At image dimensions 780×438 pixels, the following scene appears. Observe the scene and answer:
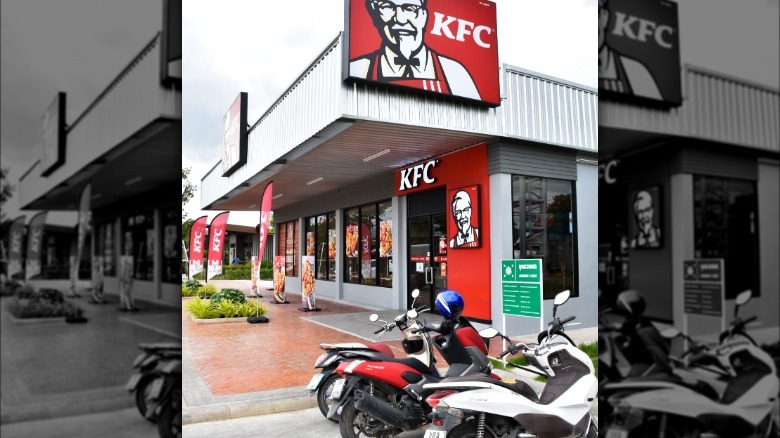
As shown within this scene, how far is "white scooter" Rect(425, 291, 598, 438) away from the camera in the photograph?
152 inches

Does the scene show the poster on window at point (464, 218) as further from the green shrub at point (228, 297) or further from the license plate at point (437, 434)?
the license plate at point (437, 434)

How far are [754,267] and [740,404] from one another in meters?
0.27

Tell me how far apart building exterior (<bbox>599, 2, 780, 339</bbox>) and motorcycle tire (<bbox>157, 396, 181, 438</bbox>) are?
38.4 inches

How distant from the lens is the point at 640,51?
1.17m

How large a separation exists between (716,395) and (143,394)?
1.13 m

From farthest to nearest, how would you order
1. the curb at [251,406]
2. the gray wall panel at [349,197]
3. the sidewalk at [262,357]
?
the gray wall panel at [349,197] → the sidewalk at [262,357] → the curb at [251,406]

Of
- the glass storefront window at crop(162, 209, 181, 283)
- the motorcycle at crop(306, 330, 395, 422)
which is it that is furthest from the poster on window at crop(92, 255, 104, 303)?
the motorcycle at crop(306, 330, 395, 422)

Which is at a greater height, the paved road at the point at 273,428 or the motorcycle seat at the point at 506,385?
the motorcycle seat at the point at 506,385

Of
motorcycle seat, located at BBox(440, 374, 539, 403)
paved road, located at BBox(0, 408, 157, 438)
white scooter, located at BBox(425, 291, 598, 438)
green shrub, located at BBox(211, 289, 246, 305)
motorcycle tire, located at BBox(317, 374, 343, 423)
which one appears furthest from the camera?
green shrub, located at BBox(211, 289, 246, 305)

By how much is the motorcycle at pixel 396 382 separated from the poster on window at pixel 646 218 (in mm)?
3751

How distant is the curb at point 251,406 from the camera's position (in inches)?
226

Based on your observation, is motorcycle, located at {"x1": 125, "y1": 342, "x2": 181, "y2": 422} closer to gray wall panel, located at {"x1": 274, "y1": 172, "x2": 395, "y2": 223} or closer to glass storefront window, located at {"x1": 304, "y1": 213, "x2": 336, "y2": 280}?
gray wall panel, located at {"x1": 274, "y1": 172, "x2": 395, "y2": 223}

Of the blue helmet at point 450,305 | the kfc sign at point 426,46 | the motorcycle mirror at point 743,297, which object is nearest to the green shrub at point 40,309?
the motorcycle mirror at point 743,297

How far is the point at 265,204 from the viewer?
12.3 meters
